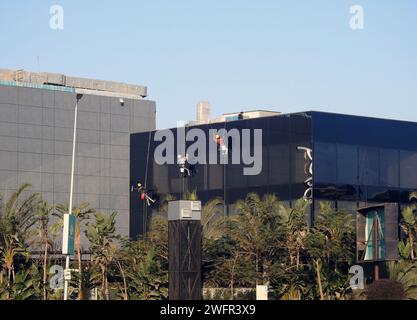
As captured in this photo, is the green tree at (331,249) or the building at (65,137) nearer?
the green tree at (331,249)

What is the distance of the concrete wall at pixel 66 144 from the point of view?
251ft

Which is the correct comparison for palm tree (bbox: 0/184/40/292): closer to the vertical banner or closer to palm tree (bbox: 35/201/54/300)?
palm tree (bbox: 35/201/54/300)

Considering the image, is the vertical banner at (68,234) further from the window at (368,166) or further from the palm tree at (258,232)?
the window at (368,166)

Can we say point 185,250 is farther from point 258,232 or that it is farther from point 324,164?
point 324,164

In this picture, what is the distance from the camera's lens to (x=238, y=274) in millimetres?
57312

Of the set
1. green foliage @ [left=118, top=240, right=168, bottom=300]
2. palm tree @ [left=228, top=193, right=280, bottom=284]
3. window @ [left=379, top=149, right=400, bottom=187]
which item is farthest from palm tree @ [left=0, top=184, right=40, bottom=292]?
window @ [left=379, top=149, right=400, bottom=187]

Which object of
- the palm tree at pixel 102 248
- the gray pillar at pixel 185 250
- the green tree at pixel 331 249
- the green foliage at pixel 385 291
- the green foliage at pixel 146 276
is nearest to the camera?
the green foliage at pixel 385 291

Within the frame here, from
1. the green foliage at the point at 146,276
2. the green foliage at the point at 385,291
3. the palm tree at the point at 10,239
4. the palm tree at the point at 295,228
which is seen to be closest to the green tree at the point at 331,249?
the palm tree at the point at 295,228
